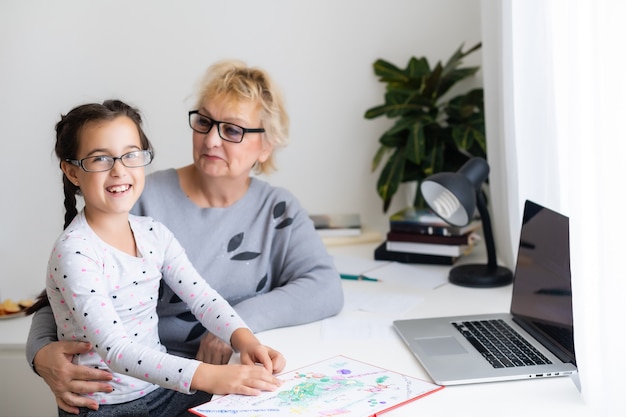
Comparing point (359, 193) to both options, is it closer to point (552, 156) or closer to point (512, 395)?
point (552, 156)

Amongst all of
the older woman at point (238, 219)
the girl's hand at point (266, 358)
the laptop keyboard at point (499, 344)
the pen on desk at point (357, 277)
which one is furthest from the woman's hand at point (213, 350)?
the pen on desk at point (357, 277)

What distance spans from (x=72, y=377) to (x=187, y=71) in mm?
1673

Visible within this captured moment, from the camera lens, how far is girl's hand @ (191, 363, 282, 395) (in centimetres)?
130

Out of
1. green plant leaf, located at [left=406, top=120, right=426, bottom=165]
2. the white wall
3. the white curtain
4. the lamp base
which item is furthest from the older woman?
the white wall

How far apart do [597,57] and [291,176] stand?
1916 mm

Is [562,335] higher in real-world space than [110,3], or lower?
lower

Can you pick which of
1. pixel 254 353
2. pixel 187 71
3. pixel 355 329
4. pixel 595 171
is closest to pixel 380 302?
pixel 355 329

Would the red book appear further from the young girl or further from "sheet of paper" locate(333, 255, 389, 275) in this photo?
the young girl

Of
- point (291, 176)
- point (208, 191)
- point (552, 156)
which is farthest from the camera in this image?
point (291, 176)

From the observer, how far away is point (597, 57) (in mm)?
1221

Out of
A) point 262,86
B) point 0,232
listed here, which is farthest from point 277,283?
point 0,232

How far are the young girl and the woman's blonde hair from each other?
1.27ft

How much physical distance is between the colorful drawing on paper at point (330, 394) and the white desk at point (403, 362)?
1.3 inches

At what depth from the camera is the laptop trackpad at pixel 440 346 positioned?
1503 millimetres
